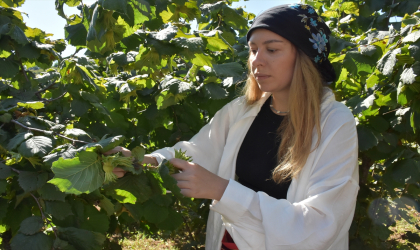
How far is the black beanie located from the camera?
163cm

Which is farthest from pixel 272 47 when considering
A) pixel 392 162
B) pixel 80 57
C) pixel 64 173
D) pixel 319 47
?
pixel 392 162

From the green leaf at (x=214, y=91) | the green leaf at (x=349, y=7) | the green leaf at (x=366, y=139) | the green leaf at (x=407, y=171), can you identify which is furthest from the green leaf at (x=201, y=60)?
the green leaf at (x=349, y=7)

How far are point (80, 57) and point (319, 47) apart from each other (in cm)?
147

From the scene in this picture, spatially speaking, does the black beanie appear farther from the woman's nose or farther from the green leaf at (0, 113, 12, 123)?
the green leaf at (0, 113, 12, 123)

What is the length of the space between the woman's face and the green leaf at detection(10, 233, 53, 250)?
1133mm

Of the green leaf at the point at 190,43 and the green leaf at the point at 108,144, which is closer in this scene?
the green leaf at the point at 108,144

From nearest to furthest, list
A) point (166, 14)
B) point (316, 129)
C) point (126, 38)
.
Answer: point (316, 129) → point (126, 38) → point (166, 14)

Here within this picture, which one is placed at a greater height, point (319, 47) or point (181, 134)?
point (319, 47)

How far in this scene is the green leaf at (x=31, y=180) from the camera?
142 centimetres

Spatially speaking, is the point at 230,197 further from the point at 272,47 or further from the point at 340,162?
the point at 272,47

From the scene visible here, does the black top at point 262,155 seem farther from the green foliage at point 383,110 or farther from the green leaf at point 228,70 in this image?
the green foliage at point 383,110

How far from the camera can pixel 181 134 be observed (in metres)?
2.57

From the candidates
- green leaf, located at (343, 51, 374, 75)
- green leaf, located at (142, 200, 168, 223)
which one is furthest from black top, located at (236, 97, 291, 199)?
green leaf, located at (343, 51, 374, 75)

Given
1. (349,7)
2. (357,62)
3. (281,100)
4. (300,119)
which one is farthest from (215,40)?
(349,7)
